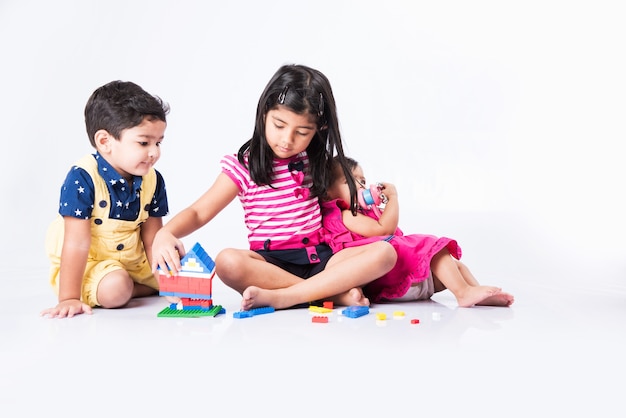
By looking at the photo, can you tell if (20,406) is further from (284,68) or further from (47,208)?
(47,208)

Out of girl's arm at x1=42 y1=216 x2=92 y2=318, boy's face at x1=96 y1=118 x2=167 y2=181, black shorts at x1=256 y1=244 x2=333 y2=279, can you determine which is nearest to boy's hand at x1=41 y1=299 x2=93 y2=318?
girl's arm at x1=42 y1=216 x2=92 y2=318

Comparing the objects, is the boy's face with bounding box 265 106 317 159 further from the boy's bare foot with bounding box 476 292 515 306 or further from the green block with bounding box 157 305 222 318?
the boy's bare foot with bounding box 476 292 515 306

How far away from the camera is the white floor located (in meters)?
1.39

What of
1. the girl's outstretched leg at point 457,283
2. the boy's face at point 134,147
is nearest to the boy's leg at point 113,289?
the boy's face at point 134,147

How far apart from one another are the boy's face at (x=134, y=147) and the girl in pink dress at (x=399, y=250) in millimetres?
626

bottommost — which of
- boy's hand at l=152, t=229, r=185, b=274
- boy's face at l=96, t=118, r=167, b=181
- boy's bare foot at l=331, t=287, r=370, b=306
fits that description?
boy's bare foot at l=331, t=287, r=370, b=306

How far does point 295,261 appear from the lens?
7.91ft

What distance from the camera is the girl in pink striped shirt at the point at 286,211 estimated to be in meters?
2.25

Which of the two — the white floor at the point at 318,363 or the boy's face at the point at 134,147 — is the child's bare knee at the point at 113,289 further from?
the boy's face at the point at 134,147

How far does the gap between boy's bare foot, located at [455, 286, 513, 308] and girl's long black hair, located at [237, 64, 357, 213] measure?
0.48m

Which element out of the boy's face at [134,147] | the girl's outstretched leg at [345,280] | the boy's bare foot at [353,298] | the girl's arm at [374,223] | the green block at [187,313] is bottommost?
the green block at [187,313]

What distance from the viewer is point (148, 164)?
7.61 feet

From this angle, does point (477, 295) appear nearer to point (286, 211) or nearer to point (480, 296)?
point (480, 296)

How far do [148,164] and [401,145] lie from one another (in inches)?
88.1
